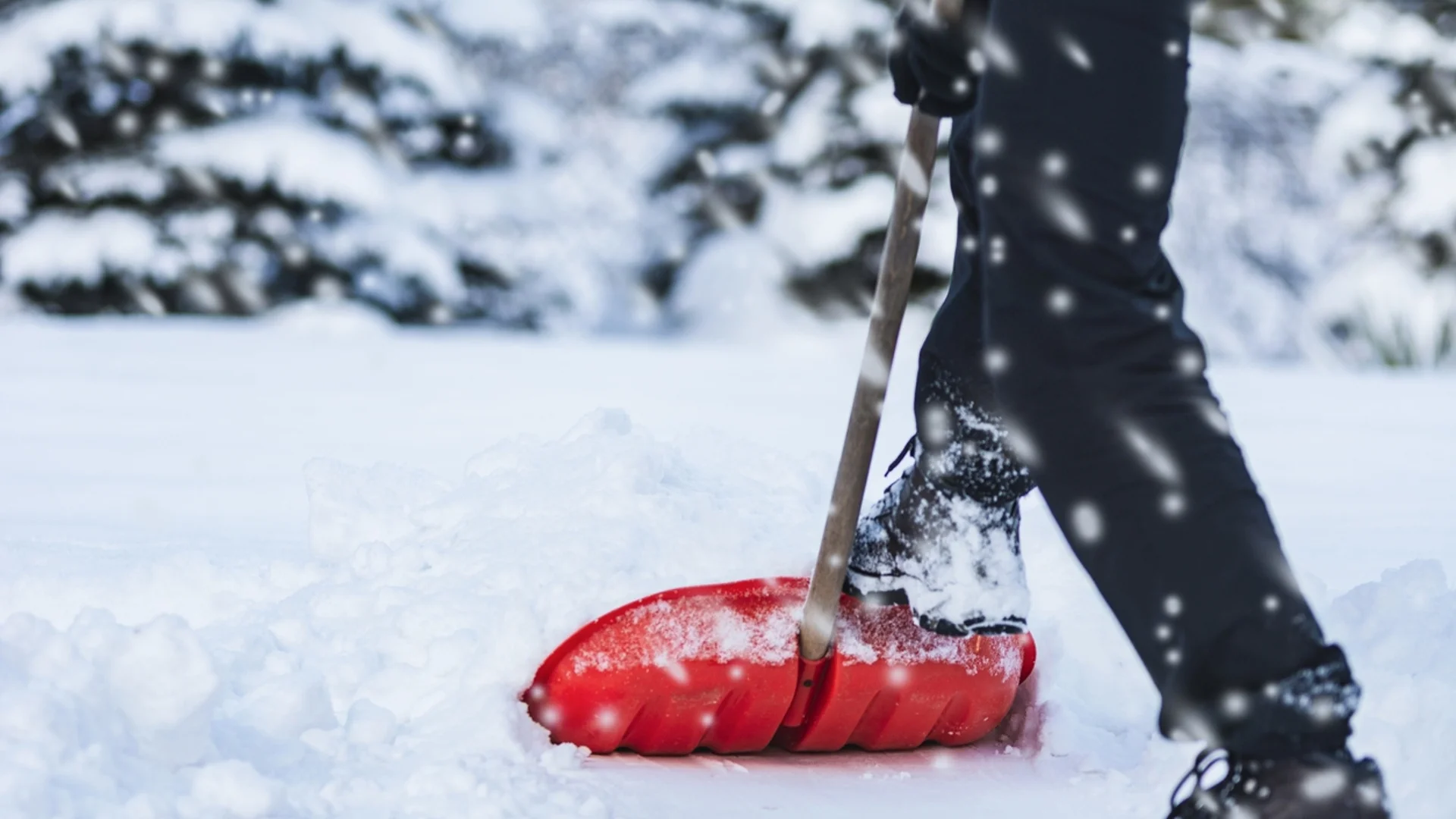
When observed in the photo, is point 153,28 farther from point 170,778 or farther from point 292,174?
point 170,778

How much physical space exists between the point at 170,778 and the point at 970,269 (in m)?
0.83

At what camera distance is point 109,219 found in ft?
27.7

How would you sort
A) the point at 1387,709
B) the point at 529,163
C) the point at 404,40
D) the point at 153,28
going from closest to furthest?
the point at 1387,709
the point at 153,28
the point at 404,40
the point at 529,163

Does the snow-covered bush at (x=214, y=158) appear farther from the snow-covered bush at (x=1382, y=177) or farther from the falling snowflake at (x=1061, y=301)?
the falling snowflake at (x=1061, y=301)

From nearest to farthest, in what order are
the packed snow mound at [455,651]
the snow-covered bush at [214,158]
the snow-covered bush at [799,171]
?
1. the packed snow mound at [455,651]
2. the snow-covered bush at [214,158]
3. the snow-covered bush at [799,171]

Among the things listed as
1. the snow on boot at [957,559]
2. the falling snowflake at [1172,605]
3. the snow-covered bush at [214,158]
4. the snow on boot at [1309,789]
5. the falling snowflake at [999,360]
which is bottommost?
the snow-covered bush at [214,158]

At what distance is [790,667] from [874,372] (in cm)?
33

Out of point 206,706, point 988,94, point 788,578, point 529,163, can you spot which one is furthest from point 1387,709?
point 529,163

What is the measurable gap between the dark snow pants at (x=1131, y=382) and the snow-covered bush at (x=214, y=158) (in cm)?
831

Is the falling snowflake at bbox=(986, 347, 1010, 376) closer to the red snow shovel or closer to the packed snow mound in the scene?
the red snow shovel

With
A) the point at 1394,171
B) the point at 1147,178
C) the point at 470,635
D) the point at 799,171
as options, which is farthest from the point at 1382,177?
the point at 1147,178

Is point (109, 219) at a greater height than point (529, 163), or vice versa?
point (529, 163)

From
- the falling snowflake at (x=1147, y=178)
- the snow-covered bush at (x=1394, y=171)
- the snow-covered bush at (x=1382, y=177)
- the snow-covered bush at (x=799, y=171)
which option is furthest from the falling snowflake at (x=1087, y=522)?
the snow-covered bush at (x=799, y=171)

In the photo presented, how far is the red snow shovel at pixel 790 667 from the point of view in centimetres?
137
